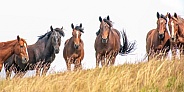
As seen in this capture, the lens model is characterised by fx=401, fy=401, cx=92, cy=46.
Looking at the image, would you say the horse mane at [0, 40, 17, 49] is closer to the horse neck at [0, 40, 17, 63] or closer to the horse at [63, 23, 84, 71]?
the horse neck at [0, 40, 17, 63]

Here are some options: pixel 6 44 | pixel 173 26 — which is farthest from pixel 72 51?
pixel 173 26

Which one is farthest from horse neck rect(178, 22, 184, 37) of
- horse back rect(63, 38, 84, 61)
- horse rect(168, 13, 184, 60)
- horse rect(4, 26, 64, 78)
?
horse rect(4, 26, 64, 78)

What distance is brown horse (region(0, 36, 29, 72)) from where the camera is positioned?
588 inches

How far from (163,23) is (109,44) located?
2.55 m

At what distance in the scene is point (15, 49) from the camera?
15008mm

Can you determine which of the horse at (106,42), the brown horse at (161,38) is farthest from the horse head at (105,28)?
the brown horse at (161,38)

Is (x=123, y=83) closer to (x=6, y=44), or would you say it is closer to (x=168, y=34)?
(x=6, y=44)

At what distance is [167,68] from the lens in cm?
845

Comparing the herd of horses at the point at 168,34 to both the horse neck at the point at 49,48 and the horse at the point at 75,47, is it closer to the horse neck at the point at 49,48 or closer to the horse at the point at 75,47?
the horse at the point at 75,47

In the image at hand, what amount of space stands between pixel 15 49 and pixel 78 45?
309cm

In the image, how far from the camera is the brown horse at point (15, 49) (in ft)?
49.0

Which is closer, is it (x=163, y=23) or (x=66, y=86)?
(x=66, y=86)

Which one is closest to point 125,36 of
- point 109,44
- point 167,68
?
point 109,44

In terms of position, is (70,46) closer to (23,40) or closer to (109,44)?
(109,44)
